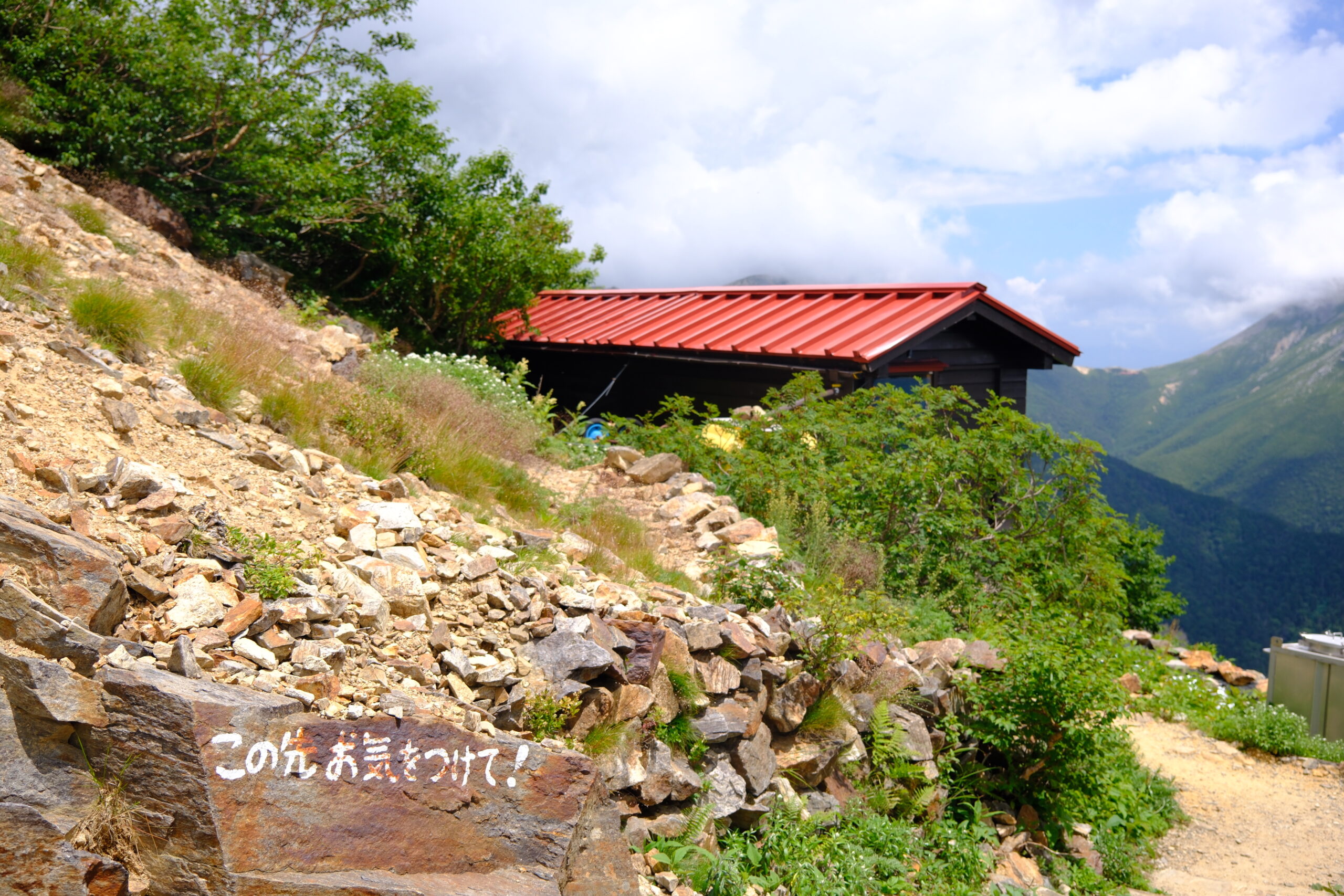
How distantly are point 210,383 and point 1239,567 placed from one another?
67.7 meters

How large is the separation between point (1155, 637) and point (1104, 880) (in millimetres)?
9285

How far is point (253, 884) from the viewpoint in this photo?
8.87 ft

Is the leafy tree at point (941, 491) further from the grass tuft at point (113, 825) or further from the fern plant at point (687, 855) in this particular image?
the grass tuft at point (113, 825)

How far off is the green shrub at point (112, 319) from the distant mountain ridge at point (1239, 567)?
167ft

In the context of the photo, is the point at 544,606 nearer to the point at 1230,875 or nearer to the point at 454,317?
the point at 1230,875

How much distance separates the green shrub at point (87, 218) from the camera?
8.46 m

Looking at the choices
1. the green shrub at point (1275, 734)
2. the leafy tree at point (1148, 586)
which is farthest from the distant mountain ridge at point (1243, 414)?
the green shrub at point (1275, 734)

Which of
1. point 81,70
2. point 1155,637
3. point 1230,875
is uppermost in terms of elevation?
point 81,70

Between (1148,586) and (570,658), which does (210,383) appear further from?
(1148,586)

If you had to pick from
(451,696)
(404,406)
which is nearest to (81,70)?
(404,406)

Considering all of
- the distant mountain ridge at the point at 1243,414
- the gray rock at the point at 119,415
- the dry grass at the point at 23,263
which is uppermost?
the distant mountain ridge at the point at 1243,414

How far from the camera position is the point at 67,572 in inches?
124

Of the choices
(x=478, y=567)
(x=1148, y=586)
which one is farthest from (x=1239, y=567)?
(x=478, y=567)

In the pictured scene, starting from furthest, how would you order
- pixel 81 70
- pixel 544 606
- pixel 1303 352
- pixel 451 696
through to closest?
pixel 1303 352
pixel 81 70
pixel 544 606
pixel 451 696
